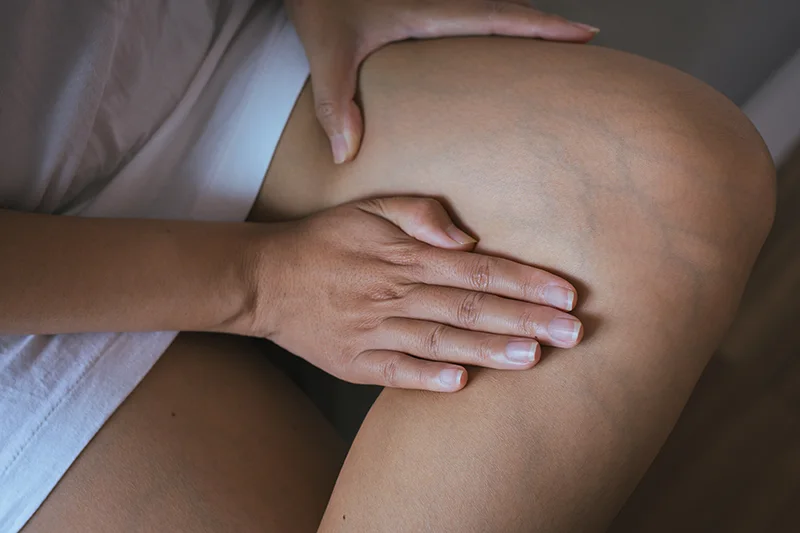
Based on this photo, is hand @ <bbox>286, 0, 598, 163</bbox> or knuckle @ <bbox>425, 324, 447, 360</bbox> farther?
hand @ <bbox>286, 0, 598, 163</bbox>

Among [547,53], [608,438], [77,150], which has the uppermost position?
[547,53]

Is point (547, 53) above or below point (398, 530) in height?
above

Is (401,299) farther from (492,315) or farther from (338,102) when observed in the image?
(338,102)

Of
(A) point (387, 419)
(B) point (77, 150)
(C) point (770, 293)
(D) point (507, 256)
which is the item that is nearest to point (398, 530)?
(A) point (387, 419)

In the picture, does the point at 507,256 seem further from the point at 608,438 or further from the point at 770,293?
the point at 770,293

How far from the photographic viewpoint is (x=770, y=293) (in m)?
0.97

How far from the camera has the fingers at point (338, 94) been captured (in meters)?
0.59

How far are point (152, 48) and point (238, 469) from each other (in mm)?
390

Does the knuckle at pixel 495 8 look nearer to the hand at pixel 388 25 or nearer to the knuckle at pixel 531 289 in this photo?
the hand at pixel 388 25

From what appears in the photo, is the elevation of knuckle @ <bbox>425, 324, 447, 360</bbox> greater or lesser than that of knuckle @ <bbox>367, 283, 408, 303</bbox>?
lesser

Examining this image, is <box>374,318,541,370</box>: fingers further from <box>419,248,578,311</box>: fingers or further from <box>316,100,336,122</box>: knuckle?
<box>316,100,336,122</box>: knuckle

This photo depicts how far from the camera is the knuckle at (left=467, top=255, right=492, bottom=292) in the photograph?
52 cm

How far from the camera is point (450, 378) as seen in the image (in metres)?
0.50

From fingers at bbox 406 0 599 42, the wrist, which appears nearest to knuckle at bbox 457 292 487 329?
the wrist
